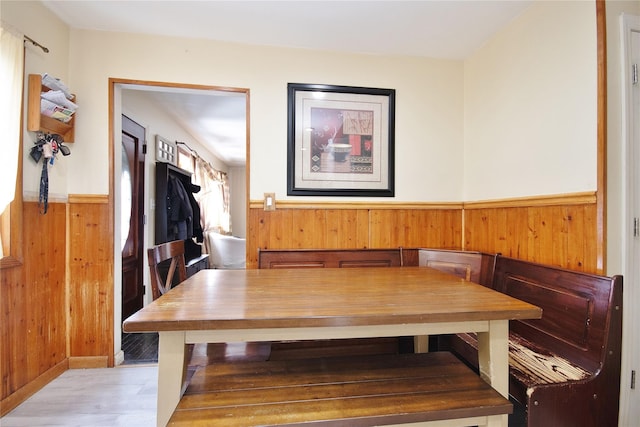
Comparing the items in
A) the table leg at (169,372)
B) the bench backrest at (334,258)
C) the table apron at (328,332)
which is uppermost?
the bench backrest at (334,258)

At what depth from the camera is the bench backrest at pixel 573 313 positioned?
3.92 ft

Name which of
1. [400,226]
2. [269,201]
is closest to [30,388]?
[269,201]

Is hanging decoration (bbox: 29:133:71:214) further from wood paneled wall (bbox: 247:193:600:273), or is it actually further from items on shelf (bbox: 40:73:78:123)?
wood paneled wall (bbox: 247:193:600:273)

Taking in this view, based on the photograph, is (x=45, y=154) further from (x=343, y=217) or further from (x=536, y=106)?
(x=536, y=106)

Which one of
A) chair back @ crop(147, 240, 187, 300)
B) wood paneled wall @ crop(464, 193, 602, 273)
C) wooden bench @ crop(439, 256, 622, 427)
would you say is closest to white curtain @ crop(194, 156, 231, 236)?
chair back @ crop(147, 240, 187, 300)

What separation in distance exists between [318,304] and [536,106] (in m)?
1.73

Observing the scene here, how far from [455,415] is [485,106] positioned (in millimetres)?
2027

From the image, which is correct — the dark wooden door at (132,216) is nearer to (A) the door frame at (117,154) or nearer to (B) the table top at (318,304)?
(A) the door frame at (117,154)

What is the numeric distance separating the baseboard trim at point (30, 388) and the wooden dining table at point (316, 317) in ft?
4.31

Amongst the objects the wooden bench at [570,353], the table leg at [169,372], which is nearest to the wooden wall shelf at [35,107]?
the table leg at [169,372]

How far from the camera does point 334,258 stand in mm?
2162

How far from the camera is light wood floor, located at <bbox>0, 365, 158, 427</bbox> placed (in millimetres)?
1505

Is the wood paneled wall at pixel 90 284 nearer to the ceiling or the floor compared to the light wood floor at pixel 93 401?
nearer to the ceiling

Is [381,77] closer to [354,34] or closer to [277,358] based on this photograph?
[354,34]
